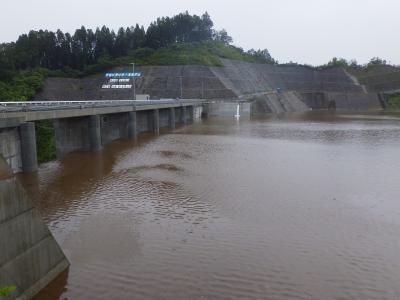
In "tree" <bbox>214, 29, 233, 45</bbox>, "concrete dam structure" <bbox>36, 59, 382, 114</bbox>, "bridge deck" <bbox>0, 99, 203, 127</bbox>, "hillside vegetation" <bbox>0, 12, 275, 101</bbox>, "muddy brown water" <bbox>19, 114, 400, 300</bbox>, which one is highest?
"tree" <bbox>214, 29, 233, 45</bbox>

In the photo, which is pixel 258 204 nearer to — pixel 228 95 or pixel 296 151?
pixel 296 151

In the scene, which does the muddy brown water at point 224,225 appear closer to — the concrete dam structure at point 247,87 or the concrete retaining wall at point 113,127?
the concrete retaining wall at point 113,127

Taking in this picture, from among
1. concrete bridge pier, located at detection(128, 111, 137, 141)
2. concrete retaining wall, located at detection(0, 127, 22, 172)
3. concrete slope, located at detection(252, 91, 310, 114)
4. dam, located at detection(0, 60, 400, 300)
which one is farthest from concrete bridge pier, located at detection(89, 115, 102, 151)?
concrete slope, located at detection(252, 91, 310, 114)

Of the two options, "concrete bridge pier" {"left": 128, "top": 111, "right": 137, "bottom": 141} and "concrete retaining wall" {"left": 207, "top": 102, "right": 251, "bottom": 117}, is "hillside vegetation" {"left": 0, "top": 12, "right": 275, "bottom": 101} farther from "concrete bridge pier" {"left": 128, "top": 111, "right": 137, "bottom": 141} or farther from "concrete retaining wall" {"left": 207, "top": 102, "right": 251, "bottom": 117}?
"concrete bridge pier" {"left": 128, "top": 111, "right": 137, "bottom": 141}

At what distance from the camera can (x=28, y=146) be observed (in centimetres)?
2369

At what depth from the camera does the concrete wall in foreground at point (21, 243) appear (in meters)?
9.23

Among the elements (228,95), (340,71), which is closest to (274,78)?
(340,71)

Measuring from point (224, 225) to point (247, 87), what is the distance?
84.9 m

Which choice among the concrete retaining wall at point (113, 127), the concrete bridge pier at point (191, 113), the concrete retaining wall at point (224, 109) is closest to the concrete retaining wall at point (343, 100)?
the concrete retaining wall at point (224, 109)

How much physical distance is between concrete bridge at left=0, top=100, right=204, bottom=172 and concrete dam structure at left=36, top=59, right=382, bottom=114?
85.6ft

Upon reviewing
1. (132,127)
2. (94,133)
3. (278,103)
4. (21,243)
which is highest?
(278,103)

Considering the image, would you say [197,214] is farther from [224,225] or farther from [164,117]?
[164,117]

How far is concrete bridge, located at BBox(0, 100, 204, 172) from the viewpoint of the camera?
22.7m

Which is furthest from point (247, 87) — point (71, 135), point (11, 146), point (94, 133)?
point (11, 146)
